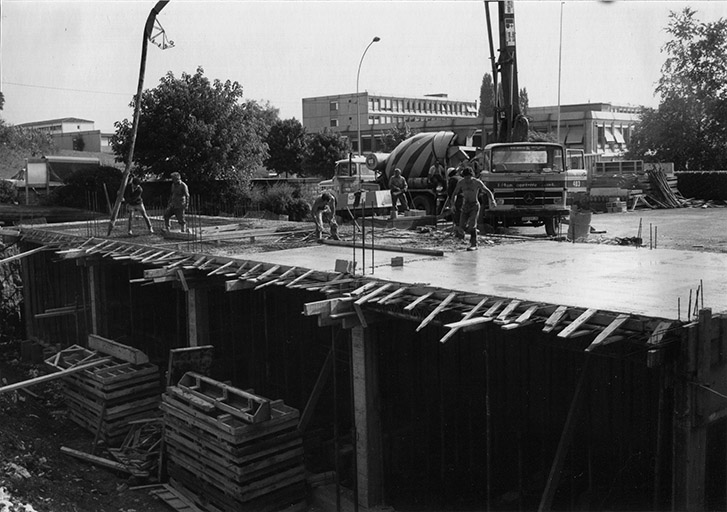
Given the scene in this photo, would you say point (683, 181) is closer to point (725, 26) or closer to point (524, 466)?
point (725, 26)

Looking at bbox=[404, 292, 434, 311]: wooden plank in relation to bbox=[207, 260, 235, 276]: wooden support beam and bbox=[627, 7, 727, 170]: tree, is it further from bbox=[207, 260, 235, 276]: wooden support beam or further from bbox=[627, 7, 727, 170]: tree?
bbox=[627, 7, 727, 170]: tree

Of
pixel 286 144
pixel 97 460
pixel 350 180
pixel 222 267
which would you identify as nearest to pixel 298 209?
pixel 350 180

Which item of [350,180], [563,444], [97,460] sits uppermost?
[350,180]

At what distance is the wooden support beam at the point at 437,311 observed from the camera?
30.7 ft

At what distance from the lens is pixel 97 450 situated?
15.3 metres

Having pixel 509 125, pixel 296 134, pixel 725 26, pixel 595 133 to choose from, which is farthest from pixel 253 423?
pixel 595 133

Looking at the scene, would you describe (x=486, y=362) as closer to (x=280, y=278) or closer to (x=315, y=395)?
(x=315, y=395)

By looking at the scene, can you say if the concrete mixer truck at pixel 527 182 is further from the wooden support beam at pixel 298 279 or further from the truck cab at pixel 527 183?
the wooden support beam at pixel 298 279

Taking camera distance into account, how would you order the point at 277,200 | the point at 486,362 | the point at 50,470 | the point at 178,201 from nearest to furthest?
the point at 486,362 < the point at 50,470 < the point at 178,201 < the point at 277,200

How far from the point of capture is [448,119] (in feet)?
232

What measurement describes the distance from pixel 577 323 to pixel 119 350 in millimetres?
11902

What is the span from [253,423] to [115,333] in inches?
401

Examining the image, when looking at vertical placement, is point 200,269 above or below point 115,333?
above

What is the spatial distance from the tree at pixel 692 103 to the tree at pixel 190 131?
26283 millimetres
